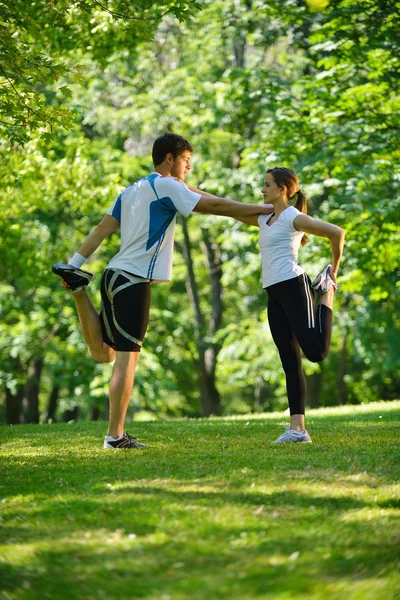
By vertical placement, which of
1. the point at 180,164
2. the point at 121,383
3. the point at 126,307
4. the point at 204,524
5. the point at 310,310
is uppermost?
the point at 180,164

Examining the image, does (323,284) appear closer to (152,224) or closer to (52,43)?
(152,224)

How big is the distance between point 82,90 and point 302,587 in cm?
2104

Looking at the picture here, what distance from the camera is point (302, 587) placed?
3.21m

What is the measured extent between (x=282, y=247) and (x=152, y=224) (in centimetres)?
106

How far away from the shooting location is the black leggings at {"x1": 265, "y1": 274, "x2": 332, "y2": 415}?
652cm

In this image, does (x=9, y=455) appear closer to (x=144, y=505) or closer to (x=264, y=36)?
(x=144, y=505)

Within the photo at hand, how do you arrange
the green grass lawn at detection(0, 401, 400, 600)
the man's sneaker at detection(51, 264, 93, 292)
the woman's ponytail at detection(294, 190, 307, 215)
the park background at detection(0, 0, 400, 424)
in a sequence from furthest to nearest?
the park background at detection(0, 0, 400, 424) < the woman's ponytail at detection(294, 190, 307, 215) < the man's sneaker at detection(51, 264, 93, 292) < the green grass lawn at detection(0, 401, 400, 600)

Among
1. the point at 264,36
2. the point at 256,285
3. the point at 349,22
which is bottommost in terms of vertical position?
the point at 256,285

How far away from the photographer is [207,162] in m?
21.7

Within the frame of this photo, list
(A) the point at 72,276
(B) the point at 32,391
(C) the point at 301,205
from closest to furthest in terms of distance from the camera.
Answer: (A) the point at 72,276
(C) the point at 301,205
(B) the point at 32,391

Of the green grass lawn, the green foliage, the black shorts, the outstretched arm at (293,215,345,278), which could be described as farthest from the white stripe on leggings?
the green foliage

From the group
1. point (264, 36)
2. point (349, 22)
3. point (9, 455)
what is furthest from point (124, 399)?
point (264, 36)

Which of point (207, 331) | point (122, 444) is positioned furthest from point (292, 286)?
point (207, 331)

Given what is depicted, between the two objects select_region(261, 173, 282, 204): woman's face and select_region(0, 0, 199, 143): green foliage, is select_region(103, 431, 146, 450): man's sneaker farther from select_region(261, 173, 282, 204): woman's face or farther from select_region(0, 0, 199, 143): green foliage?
select_region(0, 0, 199, 143): green foliage
